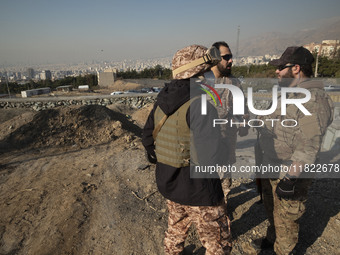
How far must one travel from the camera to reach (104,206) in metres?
3.59

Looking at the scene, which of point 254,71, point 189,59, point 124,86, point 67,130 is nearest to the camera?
A: point 189,59

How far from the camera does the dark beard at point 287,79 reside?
2.17 metres

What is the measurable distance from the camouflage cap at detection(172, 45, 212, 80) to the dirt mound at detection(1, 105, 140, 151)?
5.79 meters

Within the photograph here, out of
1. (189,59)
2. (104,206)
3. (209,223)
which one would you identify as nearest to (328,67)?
(104,206)

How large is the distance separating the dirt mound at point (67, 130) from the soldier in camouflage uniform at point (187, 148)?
563 cm

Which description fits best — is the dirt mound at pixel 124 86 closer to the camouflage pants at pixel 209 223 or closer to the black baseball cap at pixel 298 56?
the black baseball cap at pixel 298 56

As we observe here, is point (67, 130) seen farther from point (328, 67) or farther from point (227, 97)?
point (328, 67)

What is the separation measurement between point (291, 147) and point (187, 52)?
1437mm

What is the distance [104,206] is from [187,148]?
8.27ft

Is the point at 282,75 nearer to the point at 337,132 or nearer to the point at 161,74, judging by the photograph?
the point at 337,132

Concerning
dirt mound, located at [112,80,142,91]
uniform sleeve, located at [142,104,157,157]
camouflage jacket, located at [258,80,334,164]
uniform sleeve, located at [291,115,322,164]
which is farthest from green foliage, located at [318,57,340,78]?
uniform sleeve, located at [142,104,157,157]

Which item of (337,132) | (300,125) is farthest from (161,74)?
(300,125)

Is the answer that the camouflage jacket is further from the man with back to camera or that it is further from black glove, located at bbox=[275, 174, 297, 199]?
the man with back to camera

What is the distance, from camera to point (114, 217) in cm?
331
